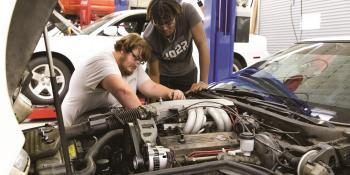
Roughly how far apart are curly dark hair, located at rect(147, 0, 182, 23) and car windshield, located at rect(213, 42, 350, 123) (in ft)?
2.42

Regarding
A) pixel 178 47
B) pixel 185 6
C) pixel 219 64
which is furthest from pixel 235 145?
pixel 219 64

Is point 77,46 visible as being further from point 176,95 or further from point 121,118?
point 121,118

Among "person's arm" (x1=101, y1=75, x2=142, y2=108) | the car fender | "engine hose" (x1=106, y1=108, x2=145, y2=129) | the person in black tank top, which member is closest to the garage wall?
the car fender

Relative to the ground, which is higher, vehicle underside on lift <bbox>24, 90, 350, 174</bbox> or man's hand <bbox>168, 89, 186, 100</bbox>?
man's hand <bbox>168, 89, 186, 100</bbox>

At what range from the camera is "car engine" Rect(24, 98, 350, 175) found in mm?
1427

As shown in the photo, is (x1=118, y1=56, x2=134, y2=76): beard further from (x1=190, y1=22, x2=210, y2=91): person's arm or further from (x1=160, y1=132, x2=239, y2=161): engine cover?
(x1=160, y1=132, x2=239, y2=161): engine cover

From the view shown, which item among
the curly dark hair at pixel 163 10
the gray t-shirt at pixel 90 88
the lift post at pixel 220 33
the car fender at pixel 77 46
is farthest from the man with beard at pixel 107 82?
the car fender at pixel 77 46

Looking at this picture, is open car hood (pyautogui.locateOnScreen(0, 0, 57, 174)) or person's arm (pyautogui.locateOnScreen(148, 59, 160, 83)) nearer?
open car hood (pyautogui.locateOnScreen(0, 0, 57, 174))

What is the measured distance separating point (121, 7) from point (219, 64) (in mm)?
4247

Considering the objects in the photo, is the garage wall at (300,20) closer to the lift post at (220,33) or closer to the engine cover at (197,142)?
the lift post at (220,33)

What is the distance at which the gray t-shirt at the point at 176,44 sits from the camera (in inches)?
126

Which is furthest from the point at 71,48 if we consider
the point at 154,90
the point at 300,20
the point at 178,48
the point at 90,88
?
the point at 300,20

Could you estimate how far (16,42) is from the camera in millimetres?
1158

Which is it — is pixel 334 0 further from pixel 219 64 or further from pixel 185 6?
pixel 185 6
